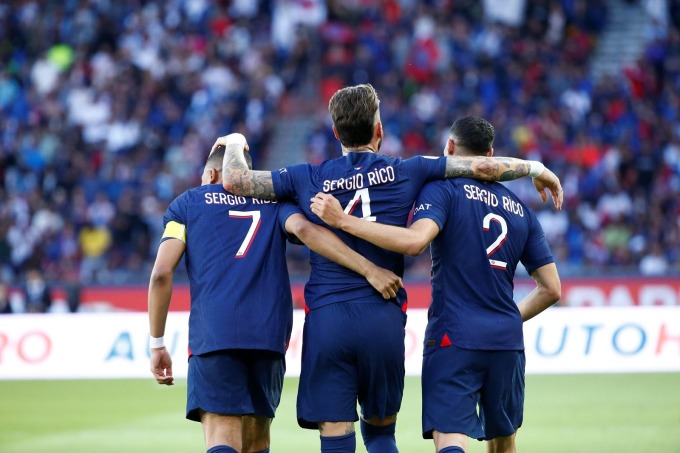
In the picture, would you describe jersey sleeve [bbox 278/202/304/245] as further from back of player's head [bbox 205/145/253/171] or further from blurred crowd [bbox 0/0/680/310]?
blurred crowd [bbox 0/0/680/310]

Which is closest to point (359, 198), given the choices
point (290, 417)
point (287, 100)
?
point (290, 417)

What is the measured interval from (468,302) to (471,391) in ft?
1.38

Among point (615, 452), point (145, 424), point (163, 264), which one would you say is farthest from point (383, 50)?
point (163, 264)

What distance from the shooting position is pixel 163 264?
5430 mm

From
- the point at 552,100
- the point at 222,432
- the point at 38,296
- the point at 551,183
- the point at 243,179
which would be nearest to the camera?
the point at 222,432

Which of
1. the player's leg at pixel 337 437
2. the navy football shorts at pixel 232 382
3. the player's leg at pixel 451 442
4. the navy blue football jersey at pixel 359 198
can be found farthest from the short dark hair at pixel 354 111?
the player's leg at pixel 451 442

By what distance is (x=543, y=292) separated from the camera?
18.7 feet

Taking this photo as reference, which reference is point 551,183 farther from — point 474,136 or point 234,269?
point 234,269

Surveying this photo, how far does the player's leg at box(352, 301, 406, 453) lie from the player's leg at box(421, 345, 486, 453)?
0.53 ft

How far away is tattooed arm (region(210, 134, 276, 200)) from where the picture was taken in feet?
17.6

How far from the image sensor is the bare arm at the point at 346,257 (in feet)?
16.7

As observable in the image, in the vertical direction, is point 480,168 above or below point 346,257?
above

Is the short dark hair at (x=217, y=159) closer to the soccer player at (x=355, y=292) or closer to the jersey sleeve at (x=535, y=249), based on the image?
the soccer player at (x=355, y=292)

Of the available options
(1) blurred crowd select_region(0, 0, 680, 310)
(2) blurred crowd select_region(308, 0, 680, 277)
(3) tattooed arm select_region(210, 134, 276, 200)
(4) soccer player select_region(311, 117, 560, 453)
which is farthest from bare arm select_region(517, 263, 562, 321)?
(1) blurred crowd select_region(0, 0, 680, 310)
